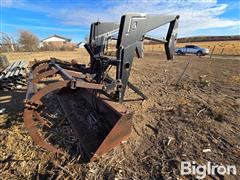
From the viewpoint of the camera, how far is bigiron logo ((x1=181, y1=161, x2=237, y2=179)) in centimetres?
233

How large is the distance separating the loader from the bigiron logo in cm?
103

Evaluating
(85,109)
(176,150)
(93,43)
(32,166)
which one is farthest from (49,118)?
(176,150)

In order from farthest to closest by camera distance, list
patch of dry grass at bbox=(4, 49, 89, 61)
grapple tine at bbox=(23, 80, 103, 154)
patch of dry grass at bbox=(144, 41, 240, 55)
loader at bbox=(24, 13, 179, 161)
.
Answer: patch of dry grass at bbox=(144, 41, 240, 55) < patch of dry grass at bbox=(4, 49, 89, 61) < loader at bbox=(24, 13, 179, 161) < grapple tine at bbox=(23, 80, 103, 154)

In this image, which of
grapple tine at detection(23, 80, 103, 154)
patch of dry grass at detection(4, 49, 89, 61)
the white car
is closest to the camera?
grapple tine at detection(23, 80, 103, 154)

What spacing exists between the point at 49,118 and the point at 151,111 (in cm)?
232

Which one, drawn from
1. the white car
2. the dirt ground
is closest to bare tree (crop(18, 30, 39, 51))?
the white car

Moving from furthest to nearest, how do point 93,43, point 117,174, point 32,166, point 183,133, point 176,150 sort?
point 93,43 < point 183,133 < point 176,150 < point 32,166 < point 117,174

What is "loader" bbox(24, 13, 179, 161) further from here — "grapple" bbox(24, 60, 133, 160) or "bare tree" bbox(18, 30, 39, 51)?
"bare tree" bbox(18, 30, 39, 51)

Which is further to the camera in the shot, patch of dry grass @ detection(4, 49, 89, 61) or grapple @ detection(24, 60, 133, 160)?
patch of dry grass @ detection(4, 49, 89, 61)

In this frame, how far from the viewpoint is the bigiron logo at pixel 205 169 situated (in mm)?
2326

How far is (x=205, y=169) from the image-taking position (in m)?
2.40

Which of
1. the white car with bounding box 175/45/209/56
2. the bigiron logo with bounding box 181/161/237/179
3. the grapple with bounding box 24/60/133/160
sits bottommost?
the bigiron logo with bounding box 181/161/237/179

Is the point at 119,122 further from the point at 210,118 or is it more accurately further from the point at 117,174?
the point at 210,118

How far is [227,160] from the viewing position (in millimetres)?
2543
